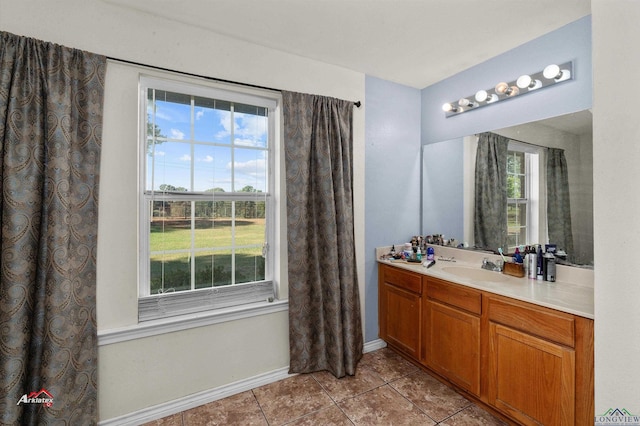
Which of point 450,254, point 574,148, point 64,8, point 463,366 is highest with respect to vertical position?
point 64,8

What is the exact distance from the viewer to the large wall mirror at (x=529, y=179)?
6.17ft

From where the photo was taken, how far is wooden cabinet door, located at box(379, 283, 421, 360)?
2.36 metres

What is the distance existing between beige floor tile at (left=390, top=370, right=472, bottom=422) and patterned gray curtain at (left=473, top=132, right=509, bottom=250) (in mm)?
1179

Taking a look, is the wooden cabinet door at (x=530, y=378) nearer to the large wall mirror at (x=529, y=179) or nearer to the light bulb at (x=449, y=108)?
the large wall mirror at (x=529, y=179)

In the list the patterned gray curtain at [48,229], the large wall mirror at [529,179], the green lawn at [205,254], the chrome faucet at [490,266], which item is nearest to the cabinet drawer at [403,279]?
the chrome faucet at [490,266]

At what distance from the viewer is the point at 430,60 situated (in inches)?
95.3

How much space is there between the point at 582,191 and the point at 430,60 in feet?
4.91

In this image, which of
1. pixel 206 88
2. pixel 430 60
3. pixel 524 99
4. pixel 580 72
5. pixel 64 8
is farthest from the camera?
pixel 430 60

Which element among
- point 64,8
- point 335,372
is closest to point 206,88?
point 64,8

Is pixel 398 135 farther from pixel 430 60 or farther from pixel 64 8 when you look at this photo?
pixel 64 8

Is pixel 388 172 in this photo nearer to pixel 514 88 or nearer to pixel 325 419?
pixel 514 88

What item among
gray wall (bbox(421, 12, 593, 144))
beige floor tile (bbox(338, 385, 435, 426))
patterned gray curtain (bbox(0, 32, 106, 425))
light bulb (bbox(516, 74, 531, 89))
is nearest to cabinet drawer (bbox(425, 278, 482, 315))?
beige floor tile (bbox(338, 385, 435, 426))

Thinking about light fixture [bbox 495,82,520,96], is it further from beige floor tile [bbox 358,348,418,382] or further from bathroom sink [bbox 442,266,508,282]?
beige floor tile [bbox 358,348,418,382]

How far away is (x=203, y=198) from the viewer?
6.80 feet
